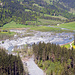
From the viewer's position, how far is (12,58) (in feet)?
207

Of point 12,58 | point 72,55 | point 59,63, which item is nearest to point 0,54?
point 12,58

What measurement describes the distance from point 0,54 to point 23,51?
31473mm

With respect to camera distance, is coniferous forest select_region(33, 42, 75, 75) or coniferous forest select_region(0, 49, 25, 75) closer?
coniferous forest select_region(0, 49, 25, 75)

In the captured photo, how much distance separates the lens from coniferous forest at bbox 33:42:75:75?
198ft

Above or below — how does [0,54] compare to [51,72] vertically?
above

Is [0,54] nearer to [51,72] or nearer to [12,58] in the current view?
[12,58]

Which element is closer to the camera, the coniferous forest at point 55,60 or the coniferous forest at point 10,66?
the coniferous forest at point 10,66

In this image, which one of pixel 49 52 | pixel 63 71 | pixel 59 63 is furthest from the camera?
pixel 49 52

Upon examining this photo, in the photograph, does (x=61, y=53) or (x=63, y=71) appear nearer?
(x=63, y=71)

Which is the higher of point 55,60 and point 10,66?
point 10,66

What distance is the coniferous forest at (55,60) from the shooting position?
60406 mm

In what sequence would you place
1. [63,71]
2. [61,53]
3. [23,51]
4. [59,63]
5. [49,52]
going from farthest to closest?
1. [23,51]
2. [49,52]
3. [61,53]
4. [59,63]
5. [63,71]

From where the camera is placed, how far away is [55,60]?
231 feet

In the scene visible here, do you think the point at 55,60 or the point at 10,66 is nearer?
the point at 10,66
